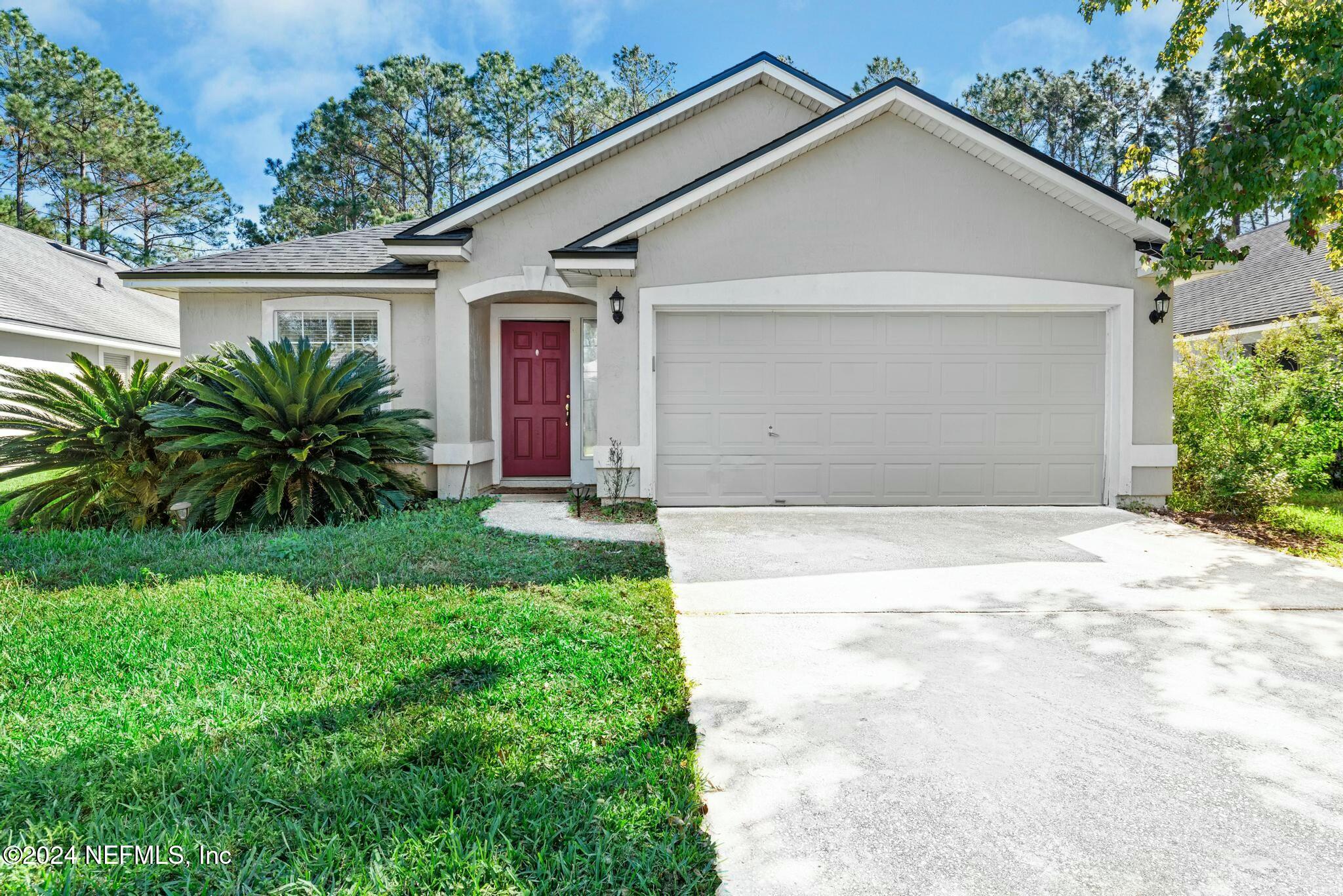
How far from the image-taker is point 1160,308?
25.7 ft

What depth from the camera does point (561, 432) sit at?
33.7 ft

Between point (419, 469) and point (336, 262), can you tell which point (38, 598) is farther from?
point (336, 262)

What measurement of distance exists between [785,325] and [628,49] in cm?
2448

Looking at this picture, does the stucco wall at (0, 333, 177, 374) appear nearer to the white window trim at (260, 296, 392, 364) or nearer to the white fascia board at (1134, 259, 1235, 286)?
the white window trim at (260, 296, 392, 364)

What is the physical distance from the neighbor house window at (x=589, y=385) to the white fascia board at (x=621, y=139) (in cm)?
194

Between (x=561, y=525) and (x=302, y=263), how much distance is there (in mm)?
5492

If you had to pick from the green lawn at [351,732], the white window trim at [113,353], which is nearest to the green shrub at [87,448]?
the green lawn at [351,732]

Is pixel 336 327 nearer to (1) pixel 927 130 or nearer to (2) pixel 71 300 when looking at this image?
(1) pixel 927 130

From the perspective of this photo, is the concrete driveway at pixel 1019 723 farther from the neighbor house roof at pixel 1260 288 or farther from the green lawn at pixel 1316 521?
the neighbor house roof at pixel 1260 288

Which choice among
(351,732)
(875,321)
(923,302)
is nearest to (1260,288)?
(923,302)

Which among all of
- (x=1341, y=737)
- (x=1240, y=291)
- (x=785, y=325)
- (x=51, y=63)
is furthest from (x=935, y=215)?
(x=51, y=63)

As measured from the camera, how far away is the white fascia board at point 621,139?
882 cm

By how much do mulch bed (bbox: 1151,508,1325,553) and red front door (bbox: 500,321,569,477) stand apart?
291 inches

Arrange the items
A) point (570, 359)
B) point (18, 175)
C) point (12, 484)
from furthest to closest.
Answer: point (18, 175) → point (12, 484) → point (570, 359)
